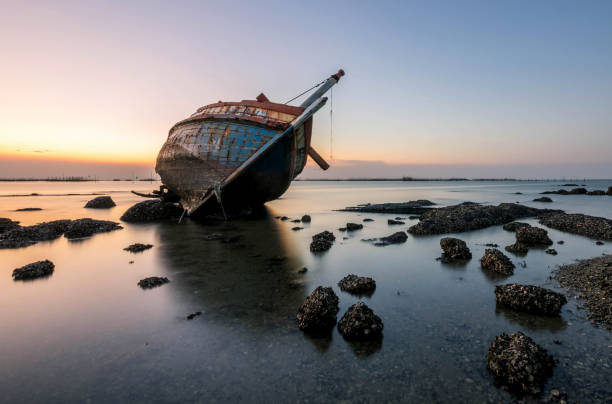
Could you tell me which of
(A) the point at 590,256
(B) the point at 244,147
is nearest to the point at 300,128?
(B) the point at 244,147

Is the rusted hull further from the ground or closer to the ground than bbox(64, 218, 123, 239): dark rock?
further from the ground

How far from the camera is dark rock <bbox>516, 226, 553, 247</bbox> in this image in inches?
455

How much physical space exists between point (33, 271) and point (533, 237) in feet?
57.3

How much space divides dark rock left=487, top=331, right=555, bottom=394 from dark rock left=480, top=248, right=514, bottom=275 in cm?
479

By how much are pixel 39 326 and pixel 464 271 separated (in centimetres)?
1024

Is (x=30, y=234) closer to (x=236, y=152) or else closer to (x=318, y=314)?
(x=236, y=152)

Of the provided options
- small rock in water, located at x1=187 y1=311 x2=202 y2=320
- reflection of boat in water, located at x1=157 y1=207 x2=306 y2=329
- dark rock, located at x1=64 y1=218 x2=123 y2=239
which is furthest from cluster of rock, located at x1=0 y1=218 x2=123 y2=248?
small rock in water, located at x1=187 y1=311 x2=202 y2=320

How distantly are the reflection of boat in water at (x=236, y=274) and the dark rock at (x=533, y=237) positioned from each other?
30.8 ft

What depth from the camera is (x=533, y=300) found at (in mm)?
5590

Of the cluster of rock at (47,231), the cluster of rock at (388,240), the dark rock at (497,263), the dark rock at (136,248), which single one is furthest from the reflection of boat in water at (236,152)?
the dark rock at (497,263)

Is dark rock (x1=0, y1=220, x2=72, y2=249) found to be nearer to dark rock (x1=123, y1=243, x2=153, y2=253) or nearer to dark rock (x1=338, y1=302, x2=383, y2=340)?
dark rock (x1=123, y1=243, x2=153, y2=253)

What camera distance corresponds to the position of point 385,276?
821 cm

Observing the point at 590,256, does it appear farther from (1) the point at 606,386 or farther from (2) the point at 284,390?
(2) the point at 284,390

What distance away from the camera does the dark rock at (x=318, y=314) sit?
202 inches
